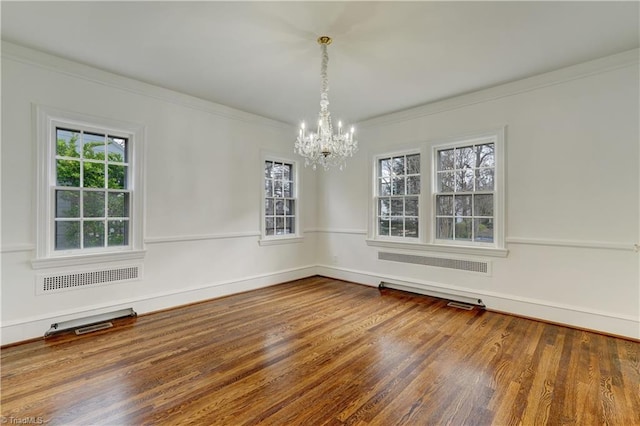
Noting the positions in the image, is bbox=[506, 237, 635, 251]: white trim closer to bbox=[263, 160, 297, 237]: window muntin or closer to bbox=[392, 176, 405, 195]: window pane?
bbox=[392, 176, 405, 195]: window pane

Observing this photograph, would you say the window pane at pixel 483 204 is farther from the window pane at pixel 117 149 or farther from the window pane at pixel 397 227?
the window pane at pixel 117 149

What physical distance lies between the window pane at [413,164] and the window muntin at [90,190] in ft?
13.5

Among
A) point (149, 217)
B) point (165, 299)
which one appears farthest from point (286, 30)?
point (165, 299)

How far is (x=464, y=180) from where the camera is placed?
4422mm

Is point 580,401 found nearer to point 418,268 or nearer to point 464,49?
point 418,268

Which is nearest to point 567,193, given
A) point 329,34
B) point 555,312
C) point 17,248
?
point 555,312

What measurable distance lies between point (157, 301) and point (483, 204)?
4650mm

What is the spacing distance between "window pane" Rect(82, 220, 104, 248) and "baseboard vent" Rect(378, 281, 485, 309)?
412 centimetres

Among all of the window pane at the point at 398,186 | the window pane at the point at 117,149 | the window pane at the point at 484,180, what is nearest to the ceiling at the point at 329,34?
the window pane at the point at 117,149

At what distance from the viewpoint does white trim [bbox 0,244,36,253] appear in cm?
300

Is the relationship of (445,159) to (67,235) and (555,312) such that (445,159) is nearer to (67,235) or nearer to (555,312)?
(555,312)

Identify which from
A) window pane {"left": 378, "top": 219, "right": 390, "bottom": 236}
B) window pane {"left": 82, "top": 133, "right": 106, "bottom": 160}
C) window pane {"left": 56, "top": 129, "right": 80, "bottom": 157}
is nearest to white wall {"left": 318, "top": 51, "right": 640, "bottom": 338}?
window pane {"left": 378, "top": 219, "right": 390, "bottom": 236}

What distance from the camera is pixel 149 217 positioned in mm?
3980

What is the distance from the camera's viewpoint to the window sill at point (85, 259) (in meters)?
3.19
